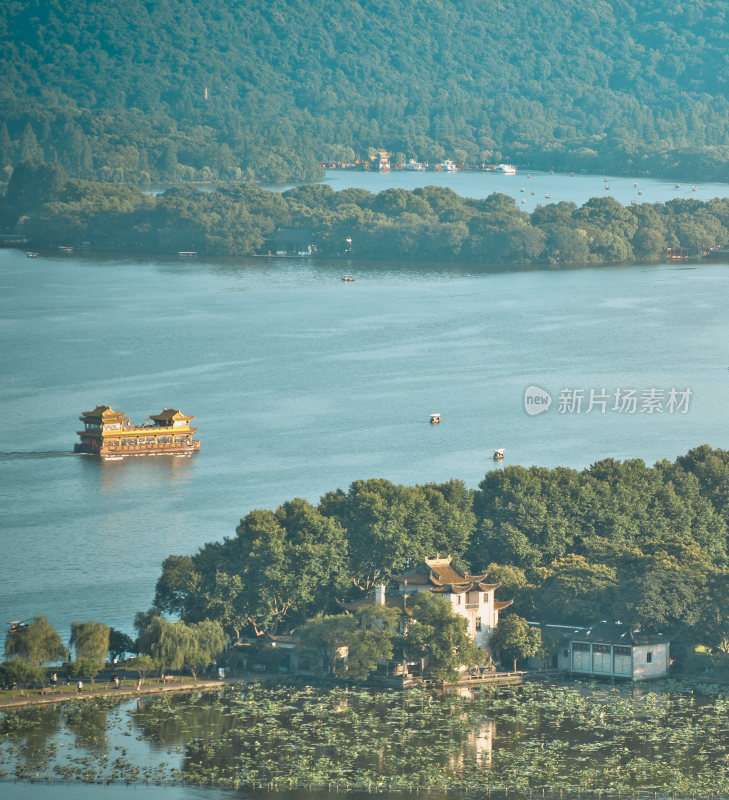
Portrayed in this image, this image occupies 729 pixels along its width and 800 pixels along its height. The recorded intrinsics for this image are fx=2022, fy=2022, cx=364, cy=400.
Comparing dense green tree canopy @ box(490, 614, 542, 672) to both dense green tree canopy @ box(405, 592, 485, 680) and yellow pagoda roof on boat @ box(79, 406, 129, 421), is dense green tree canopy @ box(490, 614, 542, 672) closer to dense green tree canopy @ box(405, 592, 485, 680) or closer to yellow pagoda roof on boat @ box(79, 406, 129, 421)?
dense green tree canopy @ box(405, 592, 485, 680)

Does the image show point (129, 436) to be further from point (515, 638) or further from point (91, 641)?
point (515, 638)

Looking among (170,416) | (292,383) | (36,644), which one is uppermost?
(292,383)

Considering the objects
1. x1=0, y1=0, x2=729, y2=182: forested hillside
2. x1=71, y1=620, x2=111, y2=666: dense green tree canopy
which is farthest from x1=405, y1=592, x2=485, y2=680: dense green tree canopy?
x1=0, y1=0, x2=729, y2=182: forested hillside

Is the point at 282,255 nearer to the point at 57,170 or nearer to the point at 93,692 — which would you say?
the point at 57,170

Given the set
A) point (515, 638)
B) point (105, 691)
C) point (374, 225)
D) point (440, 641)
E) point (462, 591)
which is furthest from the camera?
point (374, 225)

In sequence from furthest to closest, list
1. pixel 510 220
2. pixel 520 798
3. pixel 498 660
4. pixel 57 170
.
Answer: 1. pixel 57 170
2. pixel 510 220
3. pixel 498 660
4. pixel 520 798

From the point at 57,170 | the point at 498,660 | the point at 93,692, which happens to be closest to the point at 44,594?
the point at 93,692

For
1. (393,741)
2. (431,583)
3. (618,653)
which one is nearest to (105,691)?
(393,741)

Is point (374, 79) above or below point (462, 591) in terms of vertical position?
above
